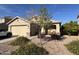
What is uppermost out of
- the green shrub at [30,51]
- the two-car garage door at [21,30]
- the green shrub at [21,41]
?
the two-car garage door at [21,30]

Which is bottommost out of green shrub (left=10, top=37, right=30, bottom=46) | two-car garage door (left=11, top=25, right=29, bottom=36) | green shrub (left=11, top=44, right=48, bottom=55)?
green shrub (left=11, top=44, right=48, bottom=55)

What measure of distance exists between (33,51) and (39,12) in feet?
4.64

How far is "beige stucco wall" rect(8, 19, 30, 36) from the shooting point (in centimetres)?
1058

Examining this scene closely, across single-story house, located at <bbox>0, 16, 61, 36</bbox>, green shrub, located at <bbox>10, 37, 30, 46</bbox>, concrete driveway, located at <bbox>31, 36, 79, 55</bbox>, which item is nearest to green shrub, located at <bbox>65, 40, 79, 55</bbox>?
concrete driveway, located at <bbox>31, 36, 79, 55</bbox>

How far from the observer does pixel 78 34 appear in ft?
34.8

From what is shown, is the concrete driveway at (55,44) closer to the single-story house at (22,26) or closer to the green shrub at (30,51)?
the green shrub at (30,51)

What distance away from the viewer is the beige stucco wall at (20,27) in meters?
10.6

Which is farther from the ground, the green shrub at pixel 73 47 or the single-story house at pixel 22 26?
the single-story house at pixel 22 26

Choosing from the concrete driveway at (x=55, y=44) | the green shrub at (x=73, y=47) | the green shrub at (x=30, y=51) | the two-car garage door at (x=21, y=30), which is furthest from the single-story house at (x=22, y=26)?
the green shrub at (x=73, y=47)

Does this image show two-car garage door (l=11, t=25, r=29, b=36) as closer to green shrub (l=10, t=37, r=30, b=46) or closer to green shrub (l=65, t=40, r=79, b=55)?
green shrub (l=10, t=37, r=30, b=46)

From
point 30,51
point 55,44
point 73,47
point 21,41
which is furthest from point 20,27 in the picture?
point 73,47
